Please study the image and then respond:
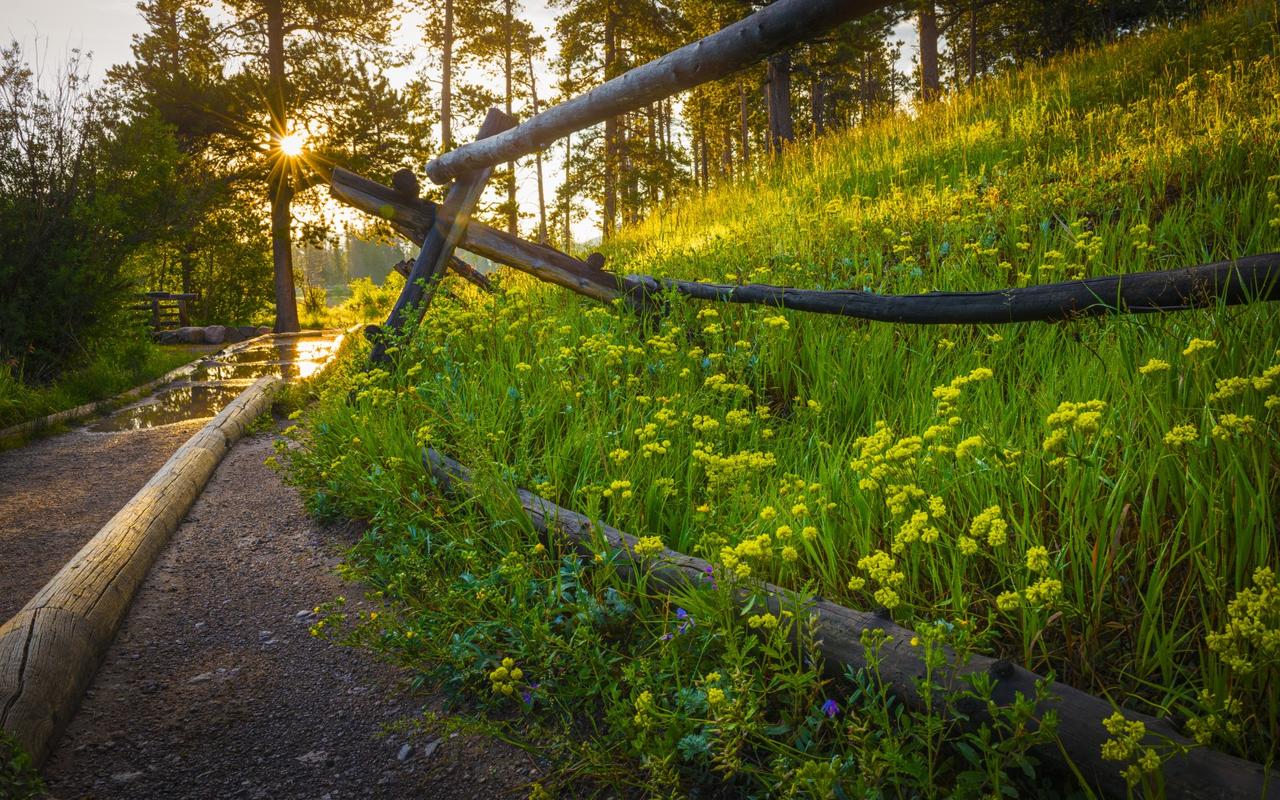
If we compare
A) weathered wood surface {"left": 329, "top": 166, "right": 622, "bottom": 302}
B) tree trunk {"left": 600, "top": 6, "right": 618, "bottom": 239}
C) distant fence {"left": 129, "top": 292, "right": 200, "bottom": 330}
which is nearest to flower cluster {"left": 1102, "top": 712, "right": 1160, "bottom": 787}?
weathered wood surface {"left": 329, "top": 166, "right": 622, "bottom": 302}

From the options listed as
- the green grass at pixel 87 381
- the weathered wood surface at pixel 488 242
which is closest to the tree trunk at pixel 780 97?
the weathered wood surface at pixel 488 242

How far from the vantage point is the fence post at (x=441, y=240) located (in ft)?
18.7

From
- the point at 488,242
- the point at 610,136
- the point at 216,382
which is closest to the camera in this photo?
the point at 488,242

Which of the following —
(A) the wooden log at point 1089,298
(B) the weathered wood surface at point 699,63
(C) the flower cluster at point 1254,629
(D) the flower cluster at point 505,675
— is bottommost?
(D) the flower cluster at point 505,675

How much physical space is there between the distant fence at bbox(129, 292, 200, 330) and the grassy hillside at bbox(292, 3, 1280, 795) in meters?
16.8

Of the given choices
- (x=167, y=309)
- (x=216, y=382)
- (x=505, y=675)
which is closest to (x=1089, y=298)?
(x=505, y=675)

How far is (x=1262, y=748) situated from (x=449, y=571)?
2.77 m

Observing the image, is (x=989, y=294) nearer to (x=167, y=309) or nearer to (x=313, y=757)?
(x=313, y=757)

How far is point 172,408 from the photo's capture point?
855cm

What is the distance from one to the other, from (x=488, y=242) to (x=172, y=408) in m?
5.46

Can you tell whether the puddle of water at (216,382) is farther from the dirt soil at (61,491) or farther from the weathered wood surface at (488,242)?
the weathered wood surface at (488,242)

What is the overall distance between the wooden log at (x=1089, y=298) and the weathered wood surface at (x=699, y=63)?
1127mm

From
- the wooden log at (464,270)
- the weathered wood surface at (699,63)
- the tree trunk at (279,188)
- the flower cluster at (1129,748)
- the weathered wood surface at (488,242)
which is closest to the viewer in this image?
the flower cluster at (1129,748)

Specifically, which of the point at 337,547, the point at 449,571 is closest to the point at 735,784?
the point at 449,571
